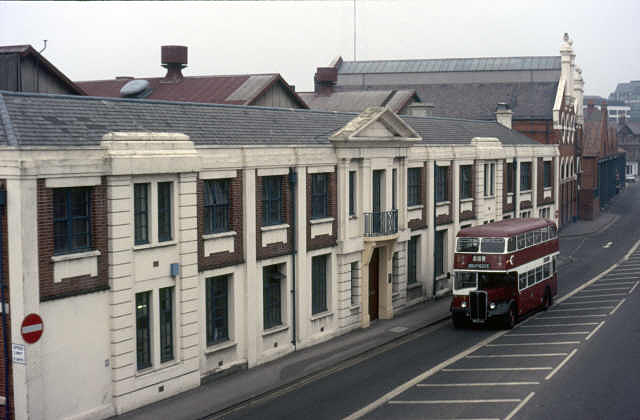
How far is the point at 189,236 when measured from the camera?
24062mm

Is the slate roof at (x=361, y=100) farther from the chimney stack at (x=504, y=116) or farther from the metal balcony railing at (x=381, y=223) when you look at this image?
the metal balcony railing at (x=381, y=223)

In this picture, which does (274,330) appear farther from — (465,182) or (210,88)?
(210,88)

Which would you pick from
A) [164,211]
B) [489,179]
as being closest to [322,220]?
[164,211]

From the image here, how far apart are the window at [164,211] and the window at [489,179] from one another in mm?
24270

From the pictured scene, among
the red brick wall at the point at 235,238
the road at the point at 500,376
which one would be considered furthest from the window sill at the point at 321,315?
the red brick wall at the point at 235,238

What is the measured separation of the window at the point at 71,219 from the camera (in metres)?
20.4

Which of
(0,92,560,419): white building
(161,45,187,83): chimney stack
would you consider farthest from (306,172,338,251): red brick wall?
(161,45,187,83): chimney stack

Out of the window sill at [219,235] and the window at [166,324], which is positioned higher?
the window sill at [219,235]

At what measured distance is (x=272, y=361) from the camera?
28.0 metres

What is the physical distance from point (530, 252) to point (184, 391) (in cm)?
1674

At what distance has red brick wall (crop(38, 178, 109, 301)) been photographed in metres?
19.7

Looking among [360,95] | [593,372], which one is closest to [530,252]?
[593,372]

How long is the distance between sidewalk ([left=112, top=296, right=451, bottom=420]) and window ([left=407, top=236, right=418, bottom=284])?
217cm

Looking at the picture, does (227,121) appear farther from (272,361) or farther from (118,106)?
(272,361)
